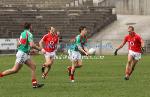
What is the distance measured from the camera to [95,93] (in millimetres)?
16875

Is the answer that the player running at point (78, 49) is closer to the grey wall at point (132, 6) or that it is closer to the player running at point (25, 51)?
the player running at point (25, 51)

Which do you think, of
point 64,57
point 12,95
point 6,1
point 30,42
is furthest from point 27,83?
point 6,1

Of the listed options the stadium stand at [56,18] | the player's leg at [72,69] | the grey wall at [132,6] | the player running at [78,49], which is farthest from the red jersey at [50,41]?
the grey wall at [132,6]

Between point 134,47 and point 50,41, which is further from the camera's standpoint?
point 50,41

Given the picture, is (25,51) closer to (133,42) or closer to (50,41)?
(50,41)

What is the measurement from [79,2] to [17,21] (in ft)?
31.3

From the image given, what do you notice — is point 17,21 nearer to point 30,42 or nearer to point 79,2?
point 79,2

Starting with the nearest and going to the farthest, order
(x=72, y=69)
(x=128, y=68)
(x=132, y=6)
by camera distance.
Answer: (x=72, y=69)
(x=128, y=68)
(x=132, y=6)

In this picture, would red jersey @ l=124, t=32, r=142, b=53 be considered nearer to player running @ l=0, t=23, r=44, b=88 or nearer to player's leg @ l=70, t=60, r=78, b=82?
player's leg @ l=70, t=60, r=78, b=82

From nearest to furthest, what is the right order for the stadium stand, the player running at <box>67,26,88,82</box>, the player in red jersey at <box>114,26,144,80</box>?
the player running at <box>67,26,88,82</box> → the player in red jersey at <box>114,26,144,80</box> → the stadium stand

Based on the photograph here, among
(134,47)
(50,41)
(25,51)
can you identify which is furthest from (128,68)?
(25,51)

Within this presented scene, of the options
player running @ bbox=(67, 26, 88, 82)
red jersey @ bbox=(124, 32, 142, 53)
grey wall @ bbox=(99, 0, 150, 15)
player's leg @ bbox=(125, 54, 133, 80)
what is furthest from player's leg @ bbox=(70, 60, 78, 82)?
grey wall @ bbox=(99, 0, 150, 15)

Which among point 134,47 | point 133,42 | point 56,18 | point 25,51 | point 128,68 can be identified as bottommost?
point 128,68

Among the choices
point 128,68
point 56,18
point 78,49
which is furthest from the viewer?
point 56,18
